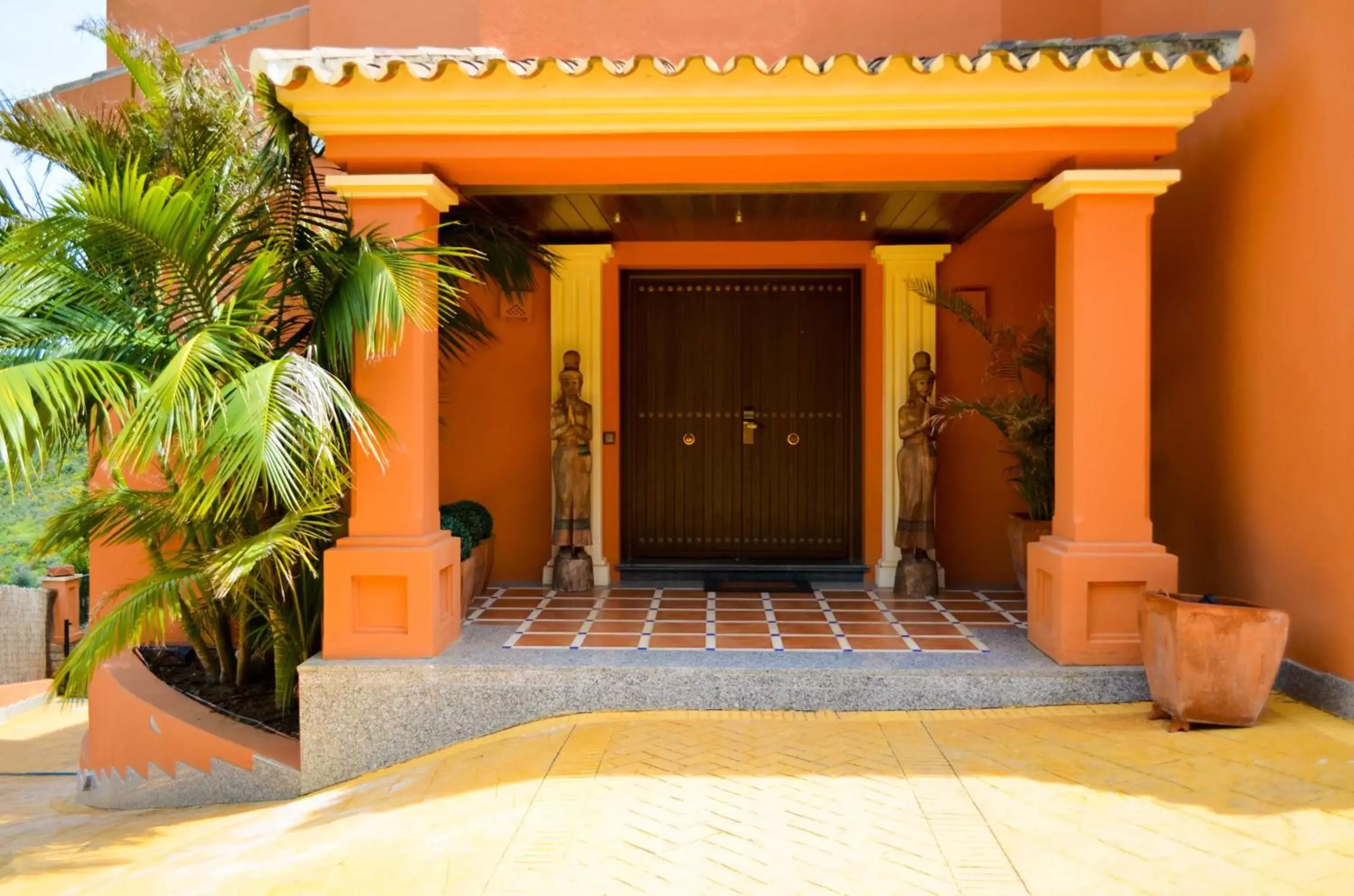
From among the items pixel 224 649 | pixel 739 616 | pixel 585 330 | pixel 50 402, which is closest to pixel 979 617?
pixel 739 616

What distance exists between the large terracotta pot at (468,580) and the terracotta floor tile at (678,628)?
47.8 inches

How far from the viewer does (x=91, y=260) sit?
4449 millimetres

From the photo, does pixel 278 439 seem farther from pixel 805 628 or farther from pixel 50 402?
pixel 805 628

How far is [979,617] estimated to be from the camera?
6.08m

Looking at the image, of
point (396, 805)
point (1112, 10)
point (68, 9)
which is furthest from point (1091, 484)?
point (68, 9)

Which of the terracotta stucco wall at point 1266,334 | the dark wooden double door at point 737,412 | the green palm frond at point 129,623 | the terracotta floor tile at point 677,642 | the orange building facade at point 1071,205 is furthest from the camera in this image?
the dark wooden double door at point 737,412

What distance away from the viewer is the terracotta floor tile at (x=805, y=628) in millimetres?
5617

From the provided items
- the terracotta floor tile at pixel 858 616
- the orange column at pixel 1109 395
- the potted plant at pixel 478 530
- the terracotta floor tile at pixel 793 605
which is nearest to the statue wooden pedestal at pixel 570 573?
the potted plant at pixel 478 530

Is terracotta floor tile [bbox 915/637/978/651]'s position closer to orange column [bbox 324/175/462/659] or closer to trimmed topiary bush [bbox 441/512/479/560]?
orange column [bbox 324/175/462/659]

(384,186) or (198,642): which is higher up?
(384,186)

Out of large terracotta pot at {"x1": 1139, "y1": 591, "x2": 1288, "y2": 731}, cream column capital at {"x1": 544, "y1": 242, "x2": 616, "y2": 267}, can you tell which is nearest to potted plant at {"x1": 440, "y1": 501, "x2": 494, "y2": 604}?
cream column capital at {"x1": 544, "y1": 242, "x2": 616, "y2": 267}

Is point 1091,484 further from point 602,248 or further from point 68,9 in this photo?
point 68,9

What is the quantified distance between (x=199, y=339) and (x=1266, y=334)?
18.0ft

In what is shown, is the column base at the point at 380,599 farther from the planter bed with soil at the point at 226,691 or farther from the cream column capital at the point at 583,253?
the cream column capital at the point at 583,253
